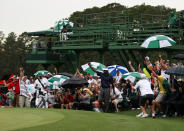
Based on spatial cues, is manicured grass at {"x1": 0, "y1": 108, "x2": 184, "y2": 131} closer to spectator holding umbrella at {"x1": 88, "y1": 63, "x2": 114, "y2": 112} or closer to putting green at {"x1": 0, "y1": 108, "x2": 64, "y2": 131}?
putting green at {"x1": 0, "y1": 108, "x2": 64, "y2": 131}

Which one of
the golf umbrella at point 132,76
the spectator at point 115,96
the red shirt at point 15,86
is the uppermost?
the golf umbrella at point 132,76

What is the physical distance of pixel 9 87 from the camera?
794 inches

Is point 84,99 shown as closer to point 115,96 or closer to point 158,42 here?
point 115,96

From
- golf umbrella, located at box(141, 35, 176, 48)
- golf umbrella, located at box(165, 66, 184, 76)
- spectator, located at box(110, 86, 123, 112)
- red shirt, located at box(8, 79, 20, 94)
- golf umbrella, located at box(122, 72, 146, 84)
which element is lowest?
spectator, located at box(110, 86, 123, 112)

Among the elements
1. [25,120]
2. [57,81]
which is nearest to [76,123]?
[25,120]

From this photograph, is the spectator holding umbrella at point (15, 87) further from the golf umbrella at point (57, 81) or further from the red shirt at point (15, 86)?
the golf umbrella at point (57, 81)

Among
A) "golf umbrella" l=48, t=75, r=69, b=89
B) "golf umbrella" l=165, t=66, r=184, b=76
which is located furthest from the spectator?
"golf umbrella" l=165, t=66, r=184, b=76

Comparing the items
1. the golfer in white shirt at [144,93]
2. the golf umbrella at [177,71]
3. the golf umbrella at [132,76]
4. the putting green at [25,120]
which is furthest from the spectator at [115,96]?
the putting green at [25,120]

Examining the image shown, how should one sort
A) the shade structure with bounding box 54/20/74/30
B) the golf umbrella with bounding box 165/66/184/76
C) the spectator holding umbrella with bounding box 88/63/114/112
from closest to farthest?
1. the golf umbrella with bounding box 165/66/184/76
2. the spectator holding umbrella with bounding box 88/63/114/112
3. the shade structure with bounding box 54/20/74/30

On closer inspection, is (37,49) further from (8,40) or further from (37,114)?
(8,40)

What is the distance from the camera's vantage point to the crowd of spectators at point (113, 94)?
14672mm

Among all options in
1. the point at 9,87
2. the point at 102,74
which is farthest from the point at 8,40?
the point at 102,74

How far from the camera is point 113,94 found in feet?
59.2

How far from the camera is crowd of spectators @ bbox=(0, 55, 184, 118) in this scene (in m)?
14.7
